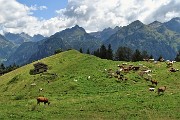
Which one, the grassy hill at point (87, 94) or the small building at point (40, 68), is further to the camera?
the small building at point (40, 68)

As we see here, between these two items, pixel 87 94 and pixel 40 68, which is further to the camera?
pixel 40 68

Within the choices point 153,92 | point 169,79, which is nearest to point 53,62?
point 169,79

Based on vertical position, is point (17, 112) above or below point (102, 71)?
below

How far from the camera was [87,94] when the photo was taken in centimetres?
6625

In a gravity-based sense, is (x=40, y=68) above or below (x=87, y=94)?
above

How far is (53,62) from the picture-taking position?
103812 mm

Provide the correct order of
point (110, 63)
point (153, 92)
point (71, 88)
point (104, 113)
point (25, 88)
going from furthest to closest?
point (110, 63) < point (25, 88) < point (71, 88) < point (153, 92) < point (104, 113)

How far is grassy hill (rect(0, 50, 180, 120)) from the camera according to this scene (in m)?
48.8

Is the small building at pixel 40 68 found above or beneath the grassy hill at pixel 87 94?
above

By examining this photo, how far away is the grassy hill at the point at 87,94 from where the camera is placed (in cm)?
4875

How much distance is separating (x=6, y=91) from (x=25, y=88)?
7.51 meters

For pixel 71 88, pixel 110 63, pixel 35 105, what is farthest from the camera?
pixel 110 63

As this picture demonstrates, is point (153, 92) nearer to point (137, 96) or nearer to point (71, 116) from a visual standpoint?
point (137, 96)

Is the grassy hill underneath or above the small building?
underneath
